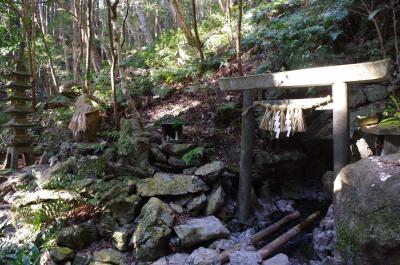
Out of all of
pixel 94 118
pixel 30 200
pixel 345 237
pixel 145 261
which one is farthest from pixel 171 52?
pixel 345 237

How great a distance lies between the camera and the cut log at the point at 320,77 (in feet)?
14.5

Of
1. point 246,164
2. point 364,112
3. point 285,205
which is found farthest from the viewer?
point 285,205

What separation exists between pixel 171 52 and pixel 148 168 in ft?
26.0

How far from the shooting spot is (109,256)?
5508mm

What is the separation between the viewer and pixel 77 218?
6.24 metres

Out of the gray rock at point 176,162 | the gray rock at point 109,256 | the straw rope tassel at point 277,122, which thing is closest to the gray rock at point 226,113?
the gray rock at point 176,162

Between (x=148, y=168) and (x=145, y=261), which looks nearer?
(x=145, y=261)

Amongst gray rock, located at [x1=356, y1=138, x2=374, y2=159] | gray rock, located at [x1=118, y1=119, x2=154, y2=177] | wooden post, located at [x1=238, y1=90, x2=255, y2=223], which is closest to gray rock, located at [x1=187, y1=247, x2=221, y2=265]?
wooden post, located at [x1=238, y1=90, x2=255, y2=223]

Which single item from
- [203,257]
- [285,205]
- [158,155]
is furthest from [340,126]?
[158,155]

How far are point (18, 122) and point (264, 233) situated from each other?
7.48m

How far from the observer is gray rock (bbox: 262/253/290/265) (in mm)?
5012

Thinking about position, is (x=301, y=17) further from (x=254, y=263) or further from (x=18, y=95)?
(x=18, y=95)

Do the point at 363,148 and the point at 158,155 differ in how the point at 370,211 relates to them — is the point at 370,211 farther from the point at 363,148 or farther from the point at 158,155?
the point at 158,155

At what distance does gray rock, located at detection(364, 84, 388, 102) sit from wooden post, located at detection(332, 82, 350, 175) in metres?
2.32
